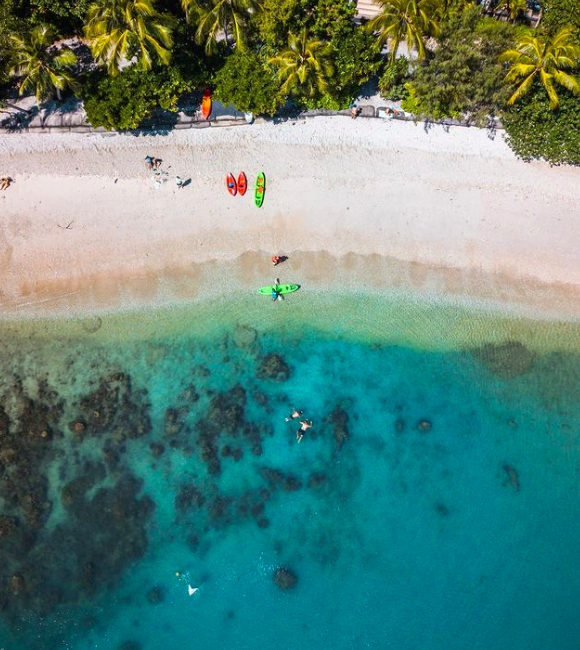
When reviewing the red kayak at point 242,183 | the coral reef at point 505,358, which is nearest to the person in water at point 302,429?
the coral reef at point 505,358


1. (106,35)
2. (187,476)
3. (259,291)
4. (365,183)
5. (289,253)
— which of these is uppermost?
(106,35)

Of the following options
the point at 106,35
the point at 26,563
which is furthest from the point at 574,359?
the point at 26,563

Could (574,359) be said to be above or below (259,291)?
below

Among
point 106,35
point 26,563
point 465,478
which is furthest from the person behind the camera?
point 465,478

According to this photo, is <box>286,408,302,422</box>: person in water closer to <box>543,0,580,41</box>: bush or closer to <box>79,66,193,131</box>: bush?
<box>79,66,193,131</box>: bush

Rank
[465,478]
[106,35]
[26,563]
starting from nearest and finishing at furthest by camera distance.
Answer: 1. [106,35]
2. [26,563]
3. [465,478]

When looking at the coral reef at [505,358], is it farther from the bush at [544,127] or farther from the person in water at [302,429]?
the bush at [544,127]

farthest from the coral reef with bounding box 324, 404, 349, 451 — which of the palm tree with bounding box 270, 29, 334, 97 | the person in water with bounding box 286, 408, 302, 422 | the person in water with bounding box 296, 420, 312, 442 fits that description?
the palm tree with bounding box 270, 29, 334, 97

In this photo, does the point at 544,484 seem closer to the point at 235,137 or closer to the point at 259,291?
the point at 259,291
